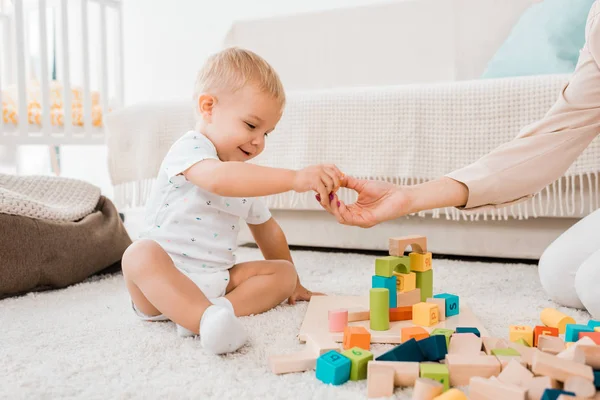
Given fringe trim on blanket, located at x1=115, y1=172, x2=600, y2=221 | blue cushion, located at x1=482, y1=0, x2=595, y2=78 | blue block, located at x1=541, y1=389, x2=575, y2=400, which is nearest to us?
blue block, located at x1=541, y1=389, x2=575, y2=400

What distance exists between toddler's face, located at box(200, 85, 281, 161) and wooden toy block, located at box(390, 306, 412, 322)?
382 mm

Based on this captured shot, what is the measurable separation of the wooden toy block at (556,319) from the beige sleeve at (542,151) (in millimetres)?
207

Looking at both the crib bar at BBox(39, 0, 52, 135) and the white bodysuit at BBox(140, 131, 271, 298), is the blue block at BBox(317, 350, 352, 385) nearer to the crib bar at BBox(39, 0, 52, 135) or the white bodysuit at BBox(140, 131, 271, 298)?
the white bodysuit at BBox(140, 131, 271, 298)

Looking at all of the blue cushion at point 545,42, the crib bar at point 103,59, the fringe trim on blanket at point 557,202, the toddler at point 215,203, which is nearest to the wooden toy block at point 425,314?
the toddler at point 215,203

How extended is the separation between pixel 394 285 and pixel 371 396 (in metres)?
0.29

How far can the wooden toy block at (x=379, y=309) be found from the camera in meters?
0.89

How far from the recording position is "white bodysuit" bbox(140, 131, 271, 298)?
0.99 meters

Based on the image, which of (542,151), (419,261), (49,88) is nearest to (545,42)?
(542,151)

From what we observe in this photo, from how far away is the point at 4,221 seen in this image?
1.18 meters

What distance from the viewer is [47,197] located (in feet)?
4.65

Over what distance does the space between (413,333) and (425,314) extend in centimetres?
10

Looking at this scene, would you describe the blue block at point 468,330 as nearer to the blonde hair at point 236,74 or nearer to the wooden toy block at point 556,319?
the wooden toy block at point 556,319

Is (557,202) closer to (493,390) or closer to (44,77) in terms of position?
(493,390)

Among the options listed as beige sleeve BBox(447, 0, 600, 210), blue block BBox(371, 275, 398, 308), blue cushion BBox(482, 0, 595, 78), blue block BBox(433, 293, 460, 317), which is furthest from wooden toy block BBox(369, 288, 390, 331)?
blue cushion BBox(482, 0, 595, 78)
